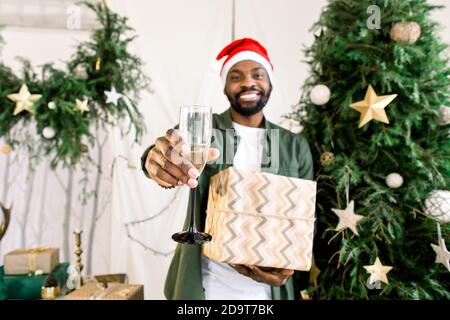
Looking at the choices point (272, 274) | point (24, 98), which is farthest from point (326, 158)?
point (24, 98)

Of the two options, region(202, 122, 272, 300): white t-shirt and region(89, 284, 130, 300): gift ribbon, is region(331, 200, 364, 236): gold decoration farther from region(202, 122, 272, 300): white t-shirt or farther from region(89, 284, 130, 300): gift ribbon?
region(89, 284, 130, 300): gift ribbon

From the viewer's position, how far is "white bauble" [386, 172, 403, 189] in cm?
105

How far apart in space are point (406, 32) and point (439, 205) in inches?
18.3

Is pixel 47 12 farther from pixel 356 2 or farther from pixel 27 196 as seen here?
pixel 356 2

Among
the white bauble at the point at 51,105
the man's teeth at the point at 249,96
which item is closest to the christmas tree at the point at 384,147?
the man's teeth at the point at 249,96

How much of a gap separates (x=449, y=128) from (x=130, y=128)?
118 centimetres

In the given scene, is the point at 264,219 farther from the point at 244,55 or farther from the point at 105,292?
the point at 105,292

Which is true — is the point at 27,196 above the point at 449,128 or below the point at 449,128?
below

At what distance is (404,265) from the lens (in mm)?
1117

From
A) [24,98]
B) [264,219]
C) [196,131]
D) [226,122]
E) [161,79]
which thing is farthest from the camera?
[161,79]

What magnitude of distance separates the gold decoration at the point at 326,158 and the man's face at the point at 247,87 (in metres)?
0.26

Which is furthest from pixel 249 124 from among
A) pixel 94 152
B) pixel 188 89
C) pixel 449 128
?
pixel 94 152

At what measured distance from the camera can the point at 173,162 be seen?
568 millimetres

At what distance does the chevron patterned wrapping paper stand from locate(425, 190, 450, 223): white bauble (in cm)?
46
